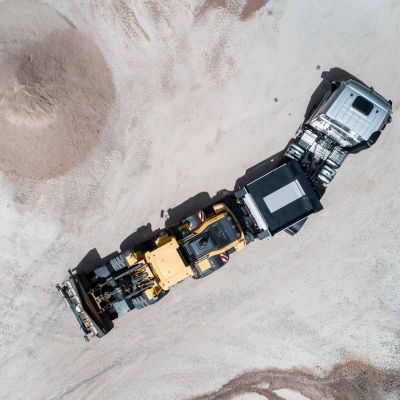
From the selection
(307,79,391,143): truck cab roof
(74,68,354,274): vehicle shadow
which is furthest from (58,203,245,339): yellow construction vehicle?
(307,79,391,143): truck cab roof

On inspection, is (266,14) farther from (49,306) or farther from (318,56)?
(49,306)

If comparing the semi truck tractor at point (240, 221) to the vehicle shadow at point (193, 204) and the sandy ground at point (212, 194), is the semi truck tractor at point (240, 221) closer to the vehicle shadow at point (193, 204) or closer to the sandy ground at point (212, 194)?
the vehicle shadow at point (193, 204)

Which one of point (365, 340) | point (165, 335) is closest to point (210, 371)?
point (165, 335)

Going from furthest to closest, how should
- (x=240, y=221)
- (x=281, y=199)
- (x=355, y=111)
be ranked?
1. (x=240, y=221)
2. (x=355, y=111)
3. (x=281, y=199)

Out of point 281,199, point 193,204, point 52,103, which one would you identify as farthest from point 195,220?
point 52,103

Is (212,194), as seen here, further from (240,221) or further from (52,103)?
(52,103)

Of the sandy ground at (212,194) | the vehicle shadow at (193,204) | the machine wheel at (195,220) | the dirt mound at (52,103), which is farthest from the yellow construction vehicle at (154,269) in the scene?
the dirt mound at (52,103)
